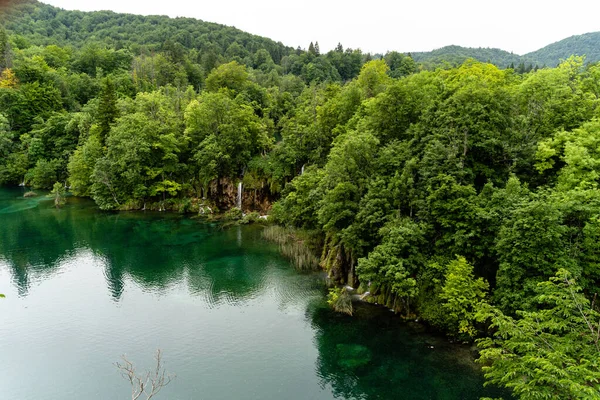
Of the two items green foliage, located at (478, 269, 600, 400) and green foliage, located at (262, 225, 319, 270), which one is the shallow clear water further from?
green foliage, located at (478, 269, 600, 400)

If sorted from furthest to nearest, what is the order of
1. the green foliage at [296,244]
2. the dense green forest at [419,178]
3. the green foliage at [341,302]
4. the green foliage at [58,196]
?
the green foliage at [58,196], the green foliage at [296,244], the green foliage at [341,302], the dense green forest at [419,178]

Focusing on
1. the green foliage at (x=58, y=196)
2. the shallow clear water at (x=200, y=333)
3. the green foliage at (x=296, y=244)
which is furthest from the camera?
the green foliage at (x=58, y=196)

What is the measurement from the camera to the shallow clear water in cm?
2109

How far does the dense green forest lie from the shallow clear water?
3.34 metres

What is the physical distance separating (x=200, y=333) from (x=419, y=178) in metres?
18.9

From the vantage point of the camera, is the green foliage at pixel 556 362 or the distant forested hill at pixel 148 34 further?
the distant forested hill at pixel 148 34

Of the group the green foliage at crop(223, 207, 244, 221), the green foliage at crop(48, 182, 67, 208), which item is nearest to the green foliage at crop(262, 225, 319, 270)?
the green foliage at crop(223, 207, 244, 221)

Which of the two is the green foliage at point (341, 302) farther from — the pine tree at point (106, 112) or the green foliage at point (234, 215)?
the pine tree at point (106, 112)

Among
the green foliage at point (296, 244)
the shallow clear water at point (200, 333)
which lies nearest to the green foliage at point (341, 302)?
the shallow clear water at point (200, 333)

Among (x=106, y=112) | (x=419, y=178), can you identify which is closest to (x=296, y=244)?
(x=419, y=178)

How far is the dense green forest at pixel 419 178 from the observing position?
58.3 feet

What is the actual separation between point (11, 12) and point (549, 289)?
22222 mm

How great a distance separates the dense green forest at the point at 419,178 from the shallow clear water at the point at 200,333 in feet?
11.0

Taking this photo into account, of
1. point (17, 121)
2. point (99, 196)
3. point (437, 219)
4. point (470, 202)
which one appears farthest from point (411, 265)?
point (17, 121)
